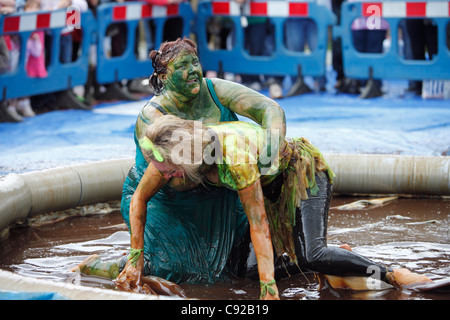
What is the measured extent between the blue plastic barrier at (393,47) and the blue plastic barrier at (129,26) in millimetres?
1952

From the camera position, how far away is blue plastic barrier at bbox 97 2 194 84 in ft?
27.5

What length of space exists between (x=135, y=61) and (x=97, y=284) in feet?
18.9

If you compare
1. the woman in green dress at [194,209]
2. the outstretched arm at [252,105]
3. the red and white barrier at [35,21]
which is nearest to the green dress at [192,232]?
the woman in green dress at [194,209]

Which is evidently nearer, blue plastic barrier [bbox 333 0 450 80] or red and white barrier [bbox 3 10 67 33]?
red and white barrier [bbox 3 10 67 33]

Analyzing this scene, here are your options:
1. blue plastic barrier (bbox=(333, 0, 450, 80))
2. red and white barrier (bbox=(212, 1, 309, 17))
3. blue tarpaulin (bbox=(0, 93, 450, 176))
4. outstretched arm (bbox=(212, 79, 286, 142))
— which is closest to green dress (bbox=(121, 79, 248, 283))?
outstretched arm (bbox=(212, 79, 286, 142))

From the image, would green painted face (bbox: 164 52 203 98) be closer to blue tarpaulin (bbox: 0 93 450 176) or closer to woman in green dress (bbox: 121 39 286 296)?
woman in green dress (bbox: 121 39 286 296)

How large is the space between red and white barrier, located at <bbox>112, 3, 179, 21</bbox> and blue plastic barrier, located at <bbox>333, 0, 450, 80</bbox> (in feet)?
6.52

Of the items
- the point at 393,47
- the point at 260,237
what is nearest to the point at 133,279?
the point at 260,237

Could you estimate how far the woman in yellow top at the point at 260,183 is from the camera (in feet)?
9.78

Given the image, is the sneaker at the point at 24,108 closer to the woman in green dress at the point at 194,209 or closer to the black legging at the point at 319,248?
the woman in green dress at the point at 194,209

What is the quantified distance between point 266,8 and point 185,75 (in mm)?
5866

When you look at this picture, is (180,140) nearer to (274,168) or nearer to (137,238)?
(274,168)

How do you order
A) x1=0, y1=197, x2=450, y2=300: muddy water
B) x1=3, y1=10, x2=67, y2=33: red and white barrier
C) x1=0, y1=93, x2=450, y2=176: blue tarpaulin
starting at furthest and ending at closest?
1. x1=3, y1=10, x2=67, y2=33: red and white barrier
2. x1=0, y1=93, x2=450, y2=176: blue tarpaulin
3. x1=0, y1=197, x2=450, y2=300: muddy water
